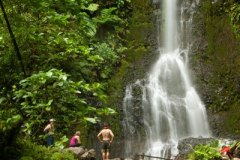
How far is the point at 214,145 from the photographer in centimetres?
1253

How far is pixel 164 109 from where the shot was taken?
17641 millimetres

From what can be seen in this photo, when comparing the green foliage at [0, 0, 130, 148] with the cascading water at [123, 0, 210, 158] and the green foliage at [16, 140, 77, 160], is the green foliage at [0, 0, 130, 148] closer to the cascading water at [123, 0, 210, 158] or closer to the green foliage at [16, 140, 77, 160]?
the green foliage at [16, 140, 77, 160]

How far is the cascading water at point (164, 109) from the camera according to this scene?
642 inches

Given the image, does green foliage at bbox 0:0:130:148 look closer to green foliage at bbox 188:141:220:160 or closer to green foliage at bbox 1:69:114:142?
green foliage at bbox 1:69:114:142

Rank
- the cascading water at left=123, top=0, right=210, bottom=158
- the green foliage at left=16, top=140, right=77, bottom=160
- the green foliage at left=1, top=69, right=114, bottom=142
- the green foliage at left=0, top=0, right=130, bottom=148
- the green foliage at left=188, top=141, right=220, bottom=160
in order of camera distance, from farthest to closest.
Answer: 1. the cascading water at left=123, top=0, right=210, bottom=158
2. the green foliage at left=188, top=141, right=220, bottom=160
3. the green foliage at left=16, top=140, right=77, bottom=160
4. the green foliage at left=0, top=0, right=130, bottom=148
5. the green foliage at left=1, top=69, right=114, bottom=142

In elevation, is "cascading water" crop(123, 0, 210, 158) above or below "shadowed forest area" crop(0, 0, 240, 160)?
above

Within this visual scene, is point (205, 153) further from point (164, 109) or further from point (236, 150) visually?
point (164, 109)

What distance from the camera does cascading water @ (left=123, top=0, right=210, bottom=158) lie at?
53.5 feet

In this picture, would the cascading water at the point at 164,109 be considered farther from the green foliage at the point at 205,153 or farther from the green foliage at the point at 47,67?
the green foliage at the point at 47,67

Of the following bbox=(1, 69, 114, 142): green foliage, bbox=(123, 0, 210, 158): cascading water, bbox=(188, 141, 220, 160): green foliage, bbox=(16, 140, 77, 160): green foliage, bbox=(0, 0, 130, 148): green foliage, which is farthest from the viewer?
bbox=(123, 0, 210, 158): cascading water

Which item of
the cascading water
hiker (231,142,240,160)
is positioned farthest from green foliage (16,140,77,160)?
the cascading water

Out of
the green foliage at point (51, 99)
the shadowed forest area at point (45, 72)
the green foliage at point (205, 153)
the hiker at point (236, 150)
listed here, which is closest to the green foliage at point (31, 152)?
the shadowed forest area at point (45, 72)

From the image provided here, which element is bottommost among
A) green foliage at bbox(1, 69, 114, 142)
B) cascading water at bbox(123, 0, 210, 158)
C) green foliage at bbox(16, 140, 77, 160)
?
green foliage at bbox(16, 140, 77, 160)

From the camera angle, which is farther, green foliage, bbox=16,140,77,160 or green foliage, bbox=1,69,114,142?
green foliage, bbox=16,140,77,160
